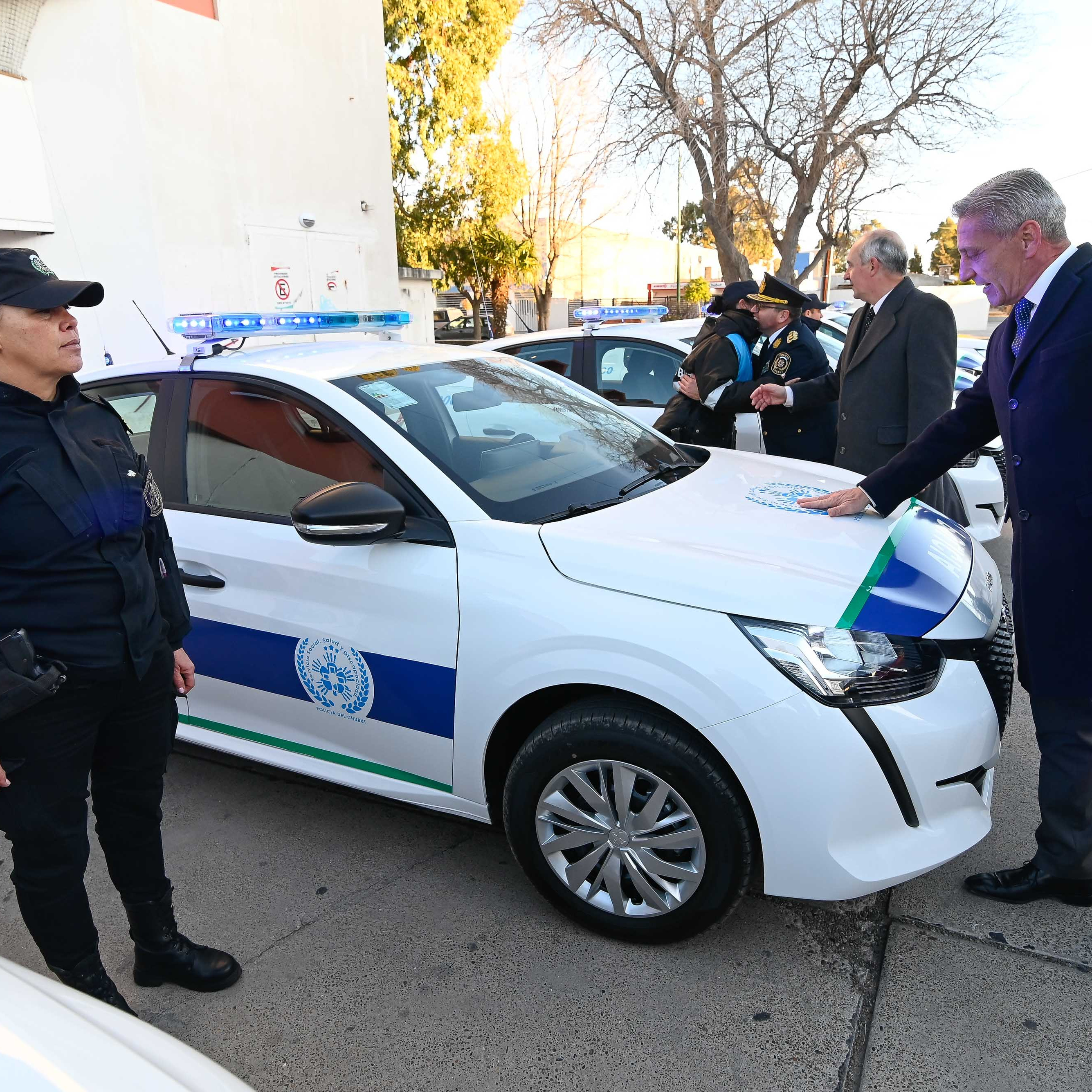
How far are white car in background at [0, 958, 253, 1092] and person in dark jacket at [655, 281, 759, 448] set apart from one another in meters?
3.62

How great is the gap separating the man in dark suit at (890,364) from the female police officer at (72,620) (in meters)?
2.87

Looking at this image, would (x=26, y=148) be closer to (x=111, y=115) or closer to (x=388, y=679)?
(x=111, y=115)

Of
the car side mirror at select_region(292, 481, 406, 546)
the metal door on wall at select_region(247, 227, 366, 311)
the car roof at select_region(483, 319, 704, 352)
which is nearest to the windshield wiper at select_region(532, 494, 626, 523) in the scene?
the car side mirror at select_region(292, 481, 406, 546)

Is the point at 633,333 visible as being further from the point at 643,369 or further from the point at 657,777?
the point at 657,777

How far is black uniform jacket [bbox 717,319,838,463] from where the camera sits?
4312mm

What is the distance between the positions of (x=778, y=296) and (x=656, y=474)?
5.69ft

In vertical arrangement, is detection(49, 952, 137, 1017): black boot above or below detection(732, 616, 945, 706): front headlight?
below

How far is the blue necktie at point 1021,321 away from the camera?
92.3 inches

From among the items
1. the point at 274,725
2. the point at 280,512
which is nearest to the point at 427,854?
the point at 274,725

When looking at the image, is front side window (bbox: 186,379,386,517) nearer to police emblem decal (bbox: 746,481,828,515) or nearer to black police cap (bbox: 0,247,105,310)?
black police cap (bbox: 0,247,105,310)

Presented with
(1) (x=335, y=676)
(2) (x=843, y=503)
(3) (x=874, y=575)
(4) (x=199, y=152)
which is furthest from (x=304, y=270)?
(3) (x=874, y=575)

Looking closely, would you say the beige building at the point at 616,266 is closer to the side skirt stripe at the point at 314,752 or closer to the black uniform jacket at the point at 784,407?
the black uniform jacket at the point at 784,407

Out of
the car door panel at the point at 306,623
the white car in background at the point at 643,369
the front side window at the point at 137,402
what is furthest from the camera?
the white car in background at the point at 643,369

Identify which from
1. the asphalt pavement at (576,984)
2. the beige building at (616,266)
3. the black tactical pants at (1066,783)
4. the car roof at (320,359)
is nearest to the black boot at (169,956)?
the asphalt pavement at (576,984)
